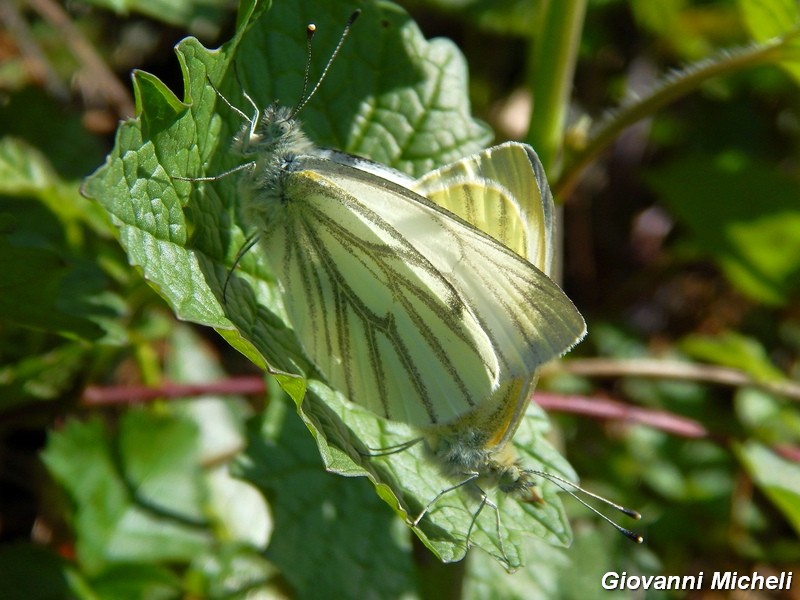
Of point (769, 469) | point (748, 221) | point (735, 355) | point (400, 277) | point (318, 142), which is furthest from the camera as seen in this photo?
point (748, 221)

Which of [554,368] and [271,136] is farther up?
[271,136]

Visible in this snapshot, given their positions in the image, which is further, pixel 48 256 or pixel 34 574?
pixel 34 574

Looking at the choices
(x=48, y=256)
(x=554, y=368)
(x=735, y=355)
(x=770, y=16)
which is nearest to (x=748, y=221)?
(x=735, y=355)

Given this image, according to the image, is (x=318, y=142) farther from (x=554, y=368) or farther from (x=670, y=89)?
Answer: (x=554, y=368)

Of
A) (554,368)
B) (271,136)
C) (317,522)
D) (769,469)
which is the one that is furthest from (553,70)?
(769,469)

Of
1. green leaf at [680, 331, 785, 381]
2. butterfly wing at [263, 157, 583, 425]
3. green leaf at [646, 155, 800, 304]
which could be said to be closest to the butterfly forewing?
butterfly wing at [263, 157, 583, 425]

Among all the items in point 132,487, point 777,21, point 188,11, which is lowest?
point 132,487

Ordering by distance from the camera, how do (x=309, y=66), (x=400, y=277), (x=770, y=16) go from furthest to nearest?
(x=770, y=16), (x=309, y=66), (x=400, y=277)

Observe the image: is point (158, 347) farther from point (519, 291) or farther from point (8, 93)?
point (519, 291)
